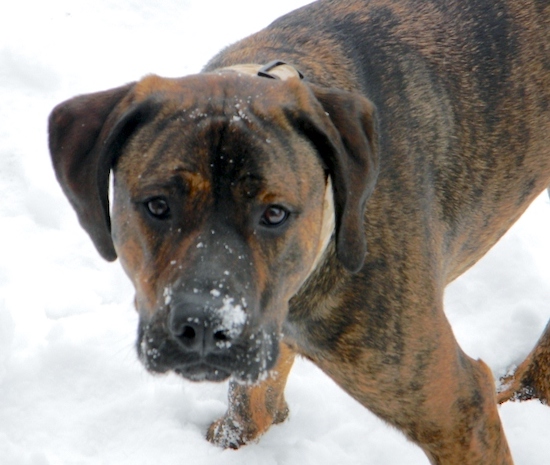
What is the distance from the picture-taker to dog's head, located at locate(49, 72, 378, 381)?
238 cm

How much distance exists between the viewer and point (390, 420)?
300 centimetres

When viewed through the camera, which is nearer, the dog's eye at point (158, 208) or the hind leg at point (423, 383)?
the dog's eye at point (158, 208)

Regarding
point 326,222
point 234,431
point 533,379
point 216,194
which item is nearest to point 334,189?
point 326,222

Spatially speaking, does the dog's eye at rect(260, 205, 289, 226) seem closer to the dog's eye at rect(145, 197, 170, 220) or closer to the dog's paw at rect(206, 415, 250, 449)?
the dog's eye at rect(145, 197, 170, 220)

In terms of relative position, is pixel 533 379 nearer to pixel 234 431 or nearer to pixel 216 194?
pixel 234 431

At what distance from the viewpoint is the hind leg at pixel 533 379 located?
413 cm

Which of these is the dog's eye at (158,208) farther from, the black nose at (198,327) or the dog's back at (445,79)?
the dog's back at (445,79)

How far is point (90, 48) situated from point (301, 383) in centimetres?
320

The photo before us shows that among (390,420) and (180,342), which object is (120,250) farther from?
(390,420)

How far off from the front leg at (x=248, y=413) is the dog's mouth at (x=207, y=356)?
1.26 meters

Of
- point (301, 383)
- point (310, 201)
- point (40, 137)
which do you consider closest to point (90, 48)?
point (40, 137)

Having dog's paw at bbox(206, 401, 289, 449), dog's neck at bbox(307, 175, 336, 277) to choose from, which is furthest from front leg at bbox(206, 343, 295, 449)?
dog's neck at bbox(307, 175, 336, 277)

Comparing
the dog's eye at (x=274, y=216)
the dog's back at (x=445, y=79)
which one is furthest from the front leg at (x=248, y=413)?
Answer: the dog's eye at (x=274, y=216)

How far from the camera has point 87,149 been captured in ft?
8.61
